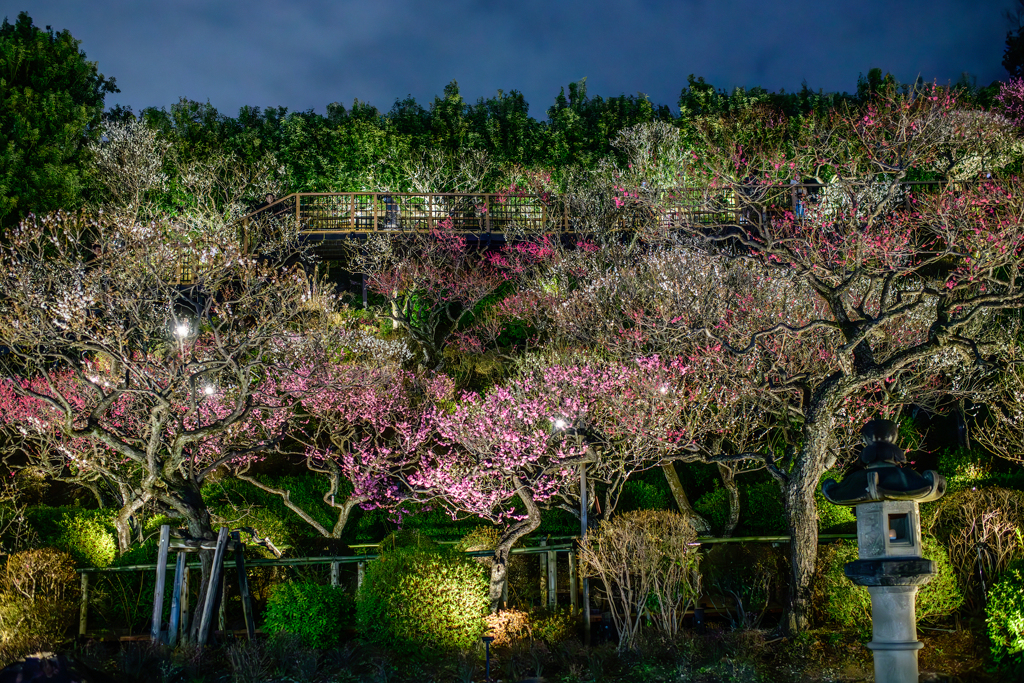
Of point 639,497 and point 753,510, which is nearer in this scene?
point 753,510

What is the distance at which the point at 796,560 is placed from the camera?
31.1ft

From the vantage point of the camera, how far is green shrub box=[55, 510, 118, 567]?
1324cm

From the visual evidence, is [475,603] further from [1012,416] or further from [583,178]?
[583,178]

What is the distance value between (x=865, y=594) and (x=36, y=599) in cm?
1089

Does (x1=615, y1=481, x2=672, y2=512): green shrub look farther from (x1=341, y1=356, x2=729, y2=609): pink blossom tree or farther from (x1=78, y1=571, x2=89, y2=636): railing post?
(x1=78, y1=571, x2=89, y2=636): railing post

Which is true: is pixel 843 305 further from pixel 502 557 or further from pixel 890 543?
pixel 502 557

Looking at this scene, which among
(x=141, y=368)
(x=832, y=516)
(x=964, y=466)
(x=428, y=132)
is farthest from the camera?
(x=428, y=132)

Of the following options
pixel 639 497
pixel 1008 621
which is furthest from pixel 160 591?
pixel 1008 621

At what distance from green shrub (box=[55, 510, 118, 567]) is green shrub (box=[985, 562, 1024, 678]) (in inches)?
552

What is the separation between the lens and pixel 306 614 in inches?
348

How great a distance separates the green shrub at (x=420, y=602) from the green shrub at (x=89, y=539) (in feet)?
24.1

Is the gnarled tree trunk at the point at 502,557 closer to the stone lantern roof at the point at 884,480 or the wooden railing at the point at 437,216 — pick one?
the stone lantern roof at the point at 884,480

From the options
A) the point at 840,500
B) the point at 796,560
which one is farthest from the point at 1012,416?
the point at 840,500

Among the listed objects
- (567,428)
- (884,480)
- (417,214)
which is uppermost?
(417,214)
